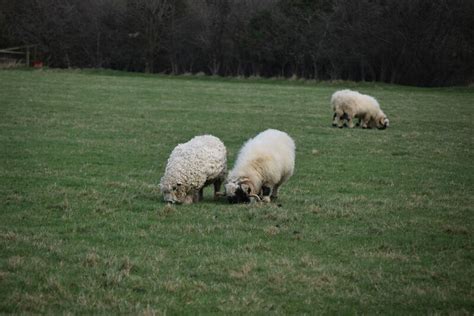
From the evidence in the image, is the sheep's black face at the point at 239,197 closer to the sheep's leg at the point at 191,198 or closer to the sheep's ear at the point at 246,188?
the sheep's ear at the point at 246,188

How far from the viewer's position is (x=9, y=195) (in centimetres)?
1234

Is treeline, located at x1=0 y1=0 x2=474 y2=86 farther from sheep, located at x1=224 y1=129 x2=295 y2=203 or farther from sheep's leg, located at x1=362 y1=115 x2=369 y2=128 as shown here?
sheep, located at x1=224 y1=129 x2=295 y2=203

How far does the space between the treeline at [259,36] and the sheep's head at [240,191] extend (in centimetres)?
5287

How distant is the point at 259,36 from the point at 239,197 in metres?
60.2

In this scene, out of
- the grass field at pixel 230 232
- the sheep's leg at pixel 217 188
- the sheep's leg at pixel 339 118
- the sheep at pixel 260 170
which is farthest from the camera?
the sheep's leg at pixel 339 118

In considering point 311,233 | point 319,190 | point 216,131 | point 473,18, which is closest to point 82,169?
point 319,190

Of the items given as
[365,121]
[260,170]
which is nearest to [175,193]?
[260,170]

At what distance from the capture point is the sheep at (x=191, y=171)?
12.4 meters

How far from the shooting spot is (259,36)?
7125cm

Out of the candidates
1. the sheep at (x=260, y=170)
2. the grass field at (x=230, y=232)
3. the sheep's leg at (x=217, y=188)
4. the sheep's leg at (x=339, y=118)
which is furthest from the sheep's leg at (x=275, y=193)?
the sheep's leg at (x=339, y=118)

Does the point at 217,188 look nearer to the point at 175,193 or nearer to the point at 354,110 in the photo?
the point at 175,193

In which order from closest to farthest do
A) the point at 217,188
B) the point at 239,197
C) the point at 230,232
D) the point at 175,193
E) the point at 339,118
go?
the point at 230,232, the point at 175,193, the point at 239,197, the point at 217,188, the point at 339,118

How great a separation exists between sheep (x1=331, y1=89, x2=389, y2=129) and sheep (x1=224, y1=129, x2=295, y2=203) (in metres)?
13.5

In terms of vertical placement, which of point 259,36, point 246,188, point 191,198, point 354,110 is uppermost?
point 259,36
